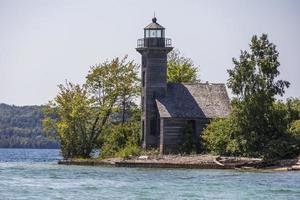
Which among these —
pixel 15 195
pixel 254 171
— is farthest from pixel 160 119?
pixel 15 195

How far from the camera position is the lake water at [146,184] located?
50906 millimetres

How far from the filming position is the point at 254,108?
7650 centimetres

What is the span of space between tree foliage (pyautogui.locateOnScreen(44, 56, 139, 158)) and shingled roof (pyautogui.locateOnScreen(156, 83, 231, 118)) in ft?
17.7

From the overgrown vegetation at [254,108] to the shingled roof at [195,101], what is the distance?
5.34 meters

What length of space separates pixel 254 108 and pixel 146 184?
20744 millimetres

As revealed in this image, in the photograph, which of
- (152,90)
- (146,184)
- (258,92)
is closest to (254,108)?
(258,92)

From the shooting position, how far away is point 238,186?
185ft

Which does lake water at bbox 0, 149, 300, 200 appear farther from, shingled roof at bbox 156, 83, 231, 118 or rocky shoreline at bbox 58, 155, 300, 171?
shingled roof at bbox 156, 83, 231, 118

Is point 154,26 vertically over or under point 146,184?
over

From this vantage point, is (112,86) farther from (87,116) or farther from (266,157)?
(266,157)

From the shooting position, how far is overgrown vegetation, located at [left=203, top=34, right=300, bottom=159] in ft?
249

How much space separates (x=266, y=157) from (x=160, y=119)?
42.0ft

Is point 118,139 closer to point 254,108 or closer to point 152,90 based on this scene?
point 152,90

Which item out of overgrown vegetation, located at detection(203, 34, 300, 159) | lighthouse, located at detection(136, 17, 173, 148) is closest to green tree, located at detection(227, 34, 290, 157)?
overgrown vegetation, located at detection(203, 34, 300, 159)
